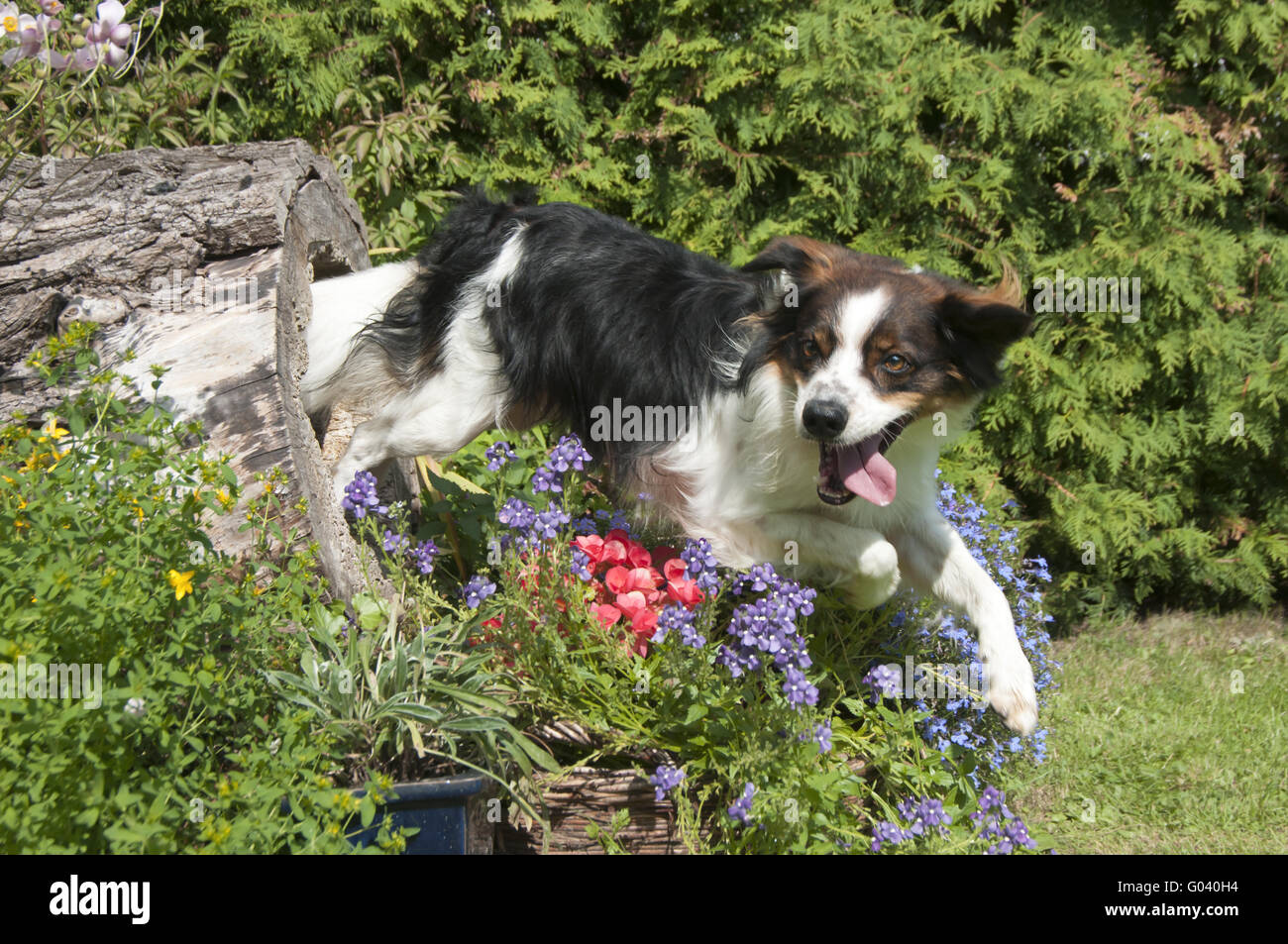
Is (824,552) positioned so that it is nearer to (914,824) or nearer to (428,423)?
(914,824)

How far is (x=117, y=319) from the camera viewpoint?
365cm

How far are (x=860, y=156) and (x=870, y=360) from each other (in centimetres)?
218

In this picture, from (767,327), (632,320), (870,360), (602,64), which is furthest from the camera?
(602,64)

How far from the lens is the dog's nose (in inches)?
120

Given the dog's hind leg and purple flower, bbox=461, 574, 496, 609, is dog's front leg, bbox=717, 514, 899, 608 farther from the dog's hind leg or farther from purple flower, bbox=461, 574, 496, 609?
the dog's hind leg

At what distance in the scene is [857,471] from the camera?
3.28 meters

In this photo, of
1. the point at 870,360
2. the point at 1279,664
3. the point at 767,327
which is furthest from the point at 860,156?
the point at 1279,664

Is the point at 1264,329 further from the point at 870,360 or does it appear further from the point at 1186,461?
the point at 870,360

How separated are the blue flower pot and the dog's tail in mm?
2127

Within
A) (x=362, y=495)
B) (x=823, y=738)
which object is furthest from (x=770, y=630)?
(x=362, y=495)

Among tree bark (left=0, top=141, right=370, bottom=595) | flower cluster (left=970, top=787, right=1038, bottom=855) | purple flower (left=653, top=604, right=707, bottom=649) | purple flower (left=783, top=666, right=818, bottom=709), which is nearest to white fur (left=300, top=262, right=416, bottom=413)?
tree bark (left=0, top=141, right=370, bottom=595)

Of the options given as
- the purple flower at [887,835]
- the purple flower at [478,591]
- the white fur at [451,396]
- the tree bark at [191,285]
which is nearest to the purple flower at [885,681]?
the purple flower at [887,835]
